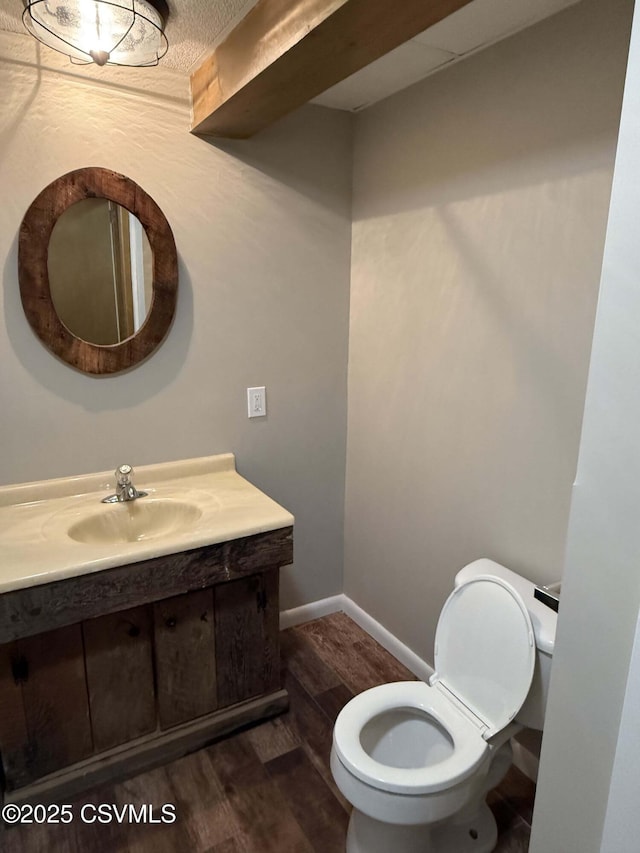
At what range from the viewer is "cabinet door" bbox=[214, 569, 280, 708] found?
1.74 m

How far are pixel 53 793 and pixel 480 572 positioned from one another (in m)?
1.43

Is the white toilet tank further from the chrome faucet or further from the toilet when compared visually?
the chrome faucet

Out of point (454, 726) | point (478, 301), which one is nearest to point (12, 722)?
point (454, 726)

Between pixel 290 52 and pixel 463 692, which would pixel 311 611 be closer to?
pixel 463 692

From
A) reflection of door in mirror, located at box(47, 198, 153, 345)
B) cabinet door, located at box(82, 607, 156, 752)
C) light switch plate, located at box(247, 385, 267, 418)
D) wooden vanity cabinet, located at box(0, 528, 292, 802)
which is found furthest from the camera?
light switch plate, located at box(247, 385, 267, 418)

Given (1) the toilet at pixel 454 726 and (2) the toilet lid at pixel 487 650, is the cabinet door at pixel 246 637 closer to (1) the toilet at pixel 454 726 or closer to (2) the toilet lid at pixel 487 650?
(1) the toilet at pixel 454 726

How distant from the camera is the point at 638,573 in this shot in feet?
2.18

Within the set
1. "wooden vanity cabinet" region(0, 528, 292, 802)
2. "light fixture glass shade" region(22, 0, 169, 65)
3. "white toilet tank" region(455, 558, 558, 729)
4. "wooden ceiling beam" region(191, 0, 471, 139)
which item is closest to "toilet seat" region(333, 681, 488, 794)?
"white toilet tank" region(455, 558, 558, 729)

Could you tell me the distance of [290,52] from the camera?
1222 mm

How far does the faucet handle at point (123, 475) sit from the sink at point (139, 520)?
7cm

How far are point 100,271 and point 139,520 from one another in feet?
2.77

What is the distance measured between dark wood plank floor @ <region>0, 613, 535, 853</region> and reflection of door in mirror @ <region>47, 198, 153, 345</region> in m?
1.44

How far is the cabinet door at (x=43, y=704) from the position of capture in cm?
145

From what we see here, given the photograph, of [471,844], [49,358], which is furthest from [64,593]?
[471,844]
